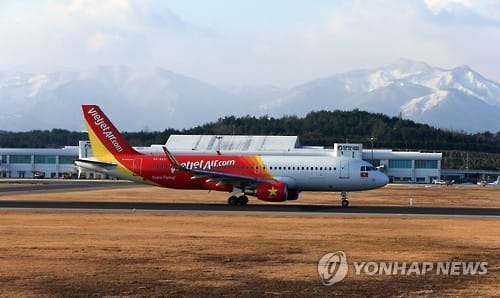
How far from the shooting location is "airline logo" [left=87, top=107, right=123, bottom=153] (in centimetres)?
5309

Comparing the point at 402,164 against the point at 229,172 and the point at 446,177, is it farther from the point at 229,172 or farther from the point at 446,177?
the point at 229,172

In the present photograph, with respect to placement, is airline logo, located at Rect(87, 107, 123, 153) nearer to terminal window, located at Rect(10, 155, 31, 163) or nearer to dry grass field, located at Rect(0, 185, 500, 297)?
dry grass field, located at Rect(0, 185, 500, 297)

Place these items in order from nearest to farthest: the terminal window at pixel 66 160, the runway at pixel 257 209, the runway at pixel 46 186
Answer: the runway at pixel 257 209
the runway at pixel 46 186
the terminal window at pixel 66 160

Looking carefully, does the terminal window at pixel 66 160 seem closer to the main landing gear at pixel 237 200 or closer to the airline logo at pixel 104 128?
the airline logo at pixel 104 128

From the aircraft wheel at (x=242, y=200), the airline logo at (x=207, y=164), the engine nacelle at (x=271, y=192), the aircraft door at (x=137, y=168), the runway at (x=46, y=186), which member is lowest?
the runway at (x=46, y=186)

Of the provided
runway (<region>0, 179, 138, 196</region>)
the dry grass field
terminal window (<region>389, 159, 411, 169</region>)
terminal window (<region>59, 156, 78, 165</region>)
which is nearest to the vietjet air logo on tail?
A: the dry grass field

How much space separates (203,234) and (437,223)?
44.0 ft

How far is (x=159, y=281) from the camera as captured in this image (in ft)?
60.7

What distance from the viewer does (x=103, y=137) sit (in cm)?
5322
